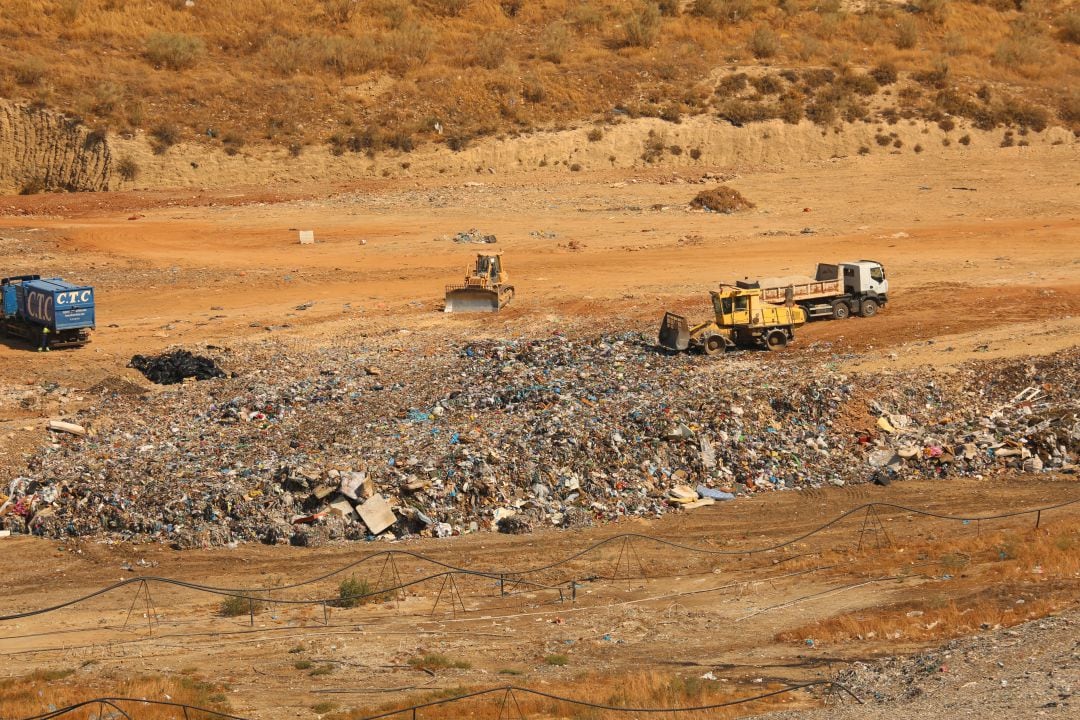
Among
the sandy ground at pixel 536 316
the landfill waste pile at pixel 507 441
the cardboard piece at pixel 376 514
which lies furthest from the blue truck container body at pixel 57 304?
the cardboard piece at pixel 376 514

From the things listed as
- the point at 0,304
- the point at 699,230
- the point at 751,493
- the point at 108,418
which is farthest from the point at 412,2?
the point at 751,493

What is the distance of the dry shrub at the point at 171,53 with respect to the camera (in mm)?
54375

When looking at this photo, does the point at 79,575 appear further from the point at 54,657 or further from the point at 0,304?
the point at 0,304

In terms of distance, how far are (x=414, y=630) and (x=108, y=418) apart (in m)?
11.4

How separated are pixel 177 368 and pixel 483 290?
27.9ft

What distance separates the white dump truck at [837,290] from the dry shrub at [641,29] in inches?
1163

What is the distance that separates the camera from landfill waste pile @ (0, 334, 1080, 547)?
21344 millimetres

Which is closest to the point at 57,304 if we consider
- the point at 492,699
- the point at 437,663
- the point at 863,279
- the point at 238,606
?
the point at 238,606

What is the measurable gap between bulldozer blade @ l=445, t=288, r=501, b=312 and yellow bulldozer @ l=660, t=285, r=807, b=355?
6257mm

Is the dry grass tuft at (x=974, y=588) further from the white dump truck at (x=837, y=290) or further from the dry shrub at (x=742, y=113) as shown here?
the dry shrub at (x=742, y=113)

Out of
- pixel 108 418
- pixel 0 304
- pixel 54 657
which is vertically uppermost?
pixel 0 304

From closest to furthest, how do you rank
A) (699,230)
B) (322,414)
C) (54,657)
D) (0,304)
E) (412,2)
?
(54,657), (322,414), (0,304), (699,230), (412,2)

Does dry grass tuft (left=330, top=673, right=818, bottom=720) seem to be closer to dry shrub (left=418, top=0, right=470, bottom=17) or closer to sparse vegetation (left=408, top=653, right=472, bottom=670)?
sparse vegetation (left=408, top=653, right=472, bottom=670)

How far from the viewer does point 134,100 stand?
51375mm
